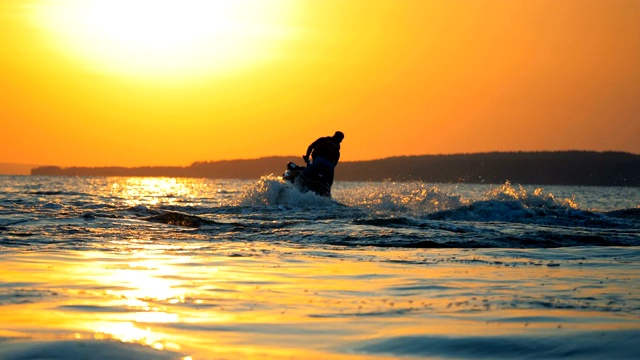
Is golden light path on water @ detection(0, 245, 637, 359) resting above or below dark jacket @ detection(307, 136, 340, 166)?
below

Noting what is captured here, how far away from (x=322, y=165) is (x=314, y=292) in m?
18.1

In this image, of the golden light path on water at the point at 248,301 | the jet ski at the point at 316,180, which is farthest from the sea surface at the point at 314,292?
the jet ski at the point at 316,180

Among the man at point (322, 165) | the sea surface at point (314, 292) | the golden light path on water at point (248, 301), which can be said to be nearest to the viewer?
the sea surface at point (314, 292)

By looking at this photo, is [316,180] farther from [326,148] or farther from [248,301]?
[248,301]

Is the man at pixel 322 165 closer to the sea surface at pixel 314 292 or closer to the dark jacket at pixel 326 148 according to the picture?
the dark jacket at pixel 326 148

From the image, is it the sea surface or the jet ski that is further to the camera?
the jet ski

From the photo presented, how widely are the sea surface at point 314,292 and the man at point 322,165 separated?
10.0 metres

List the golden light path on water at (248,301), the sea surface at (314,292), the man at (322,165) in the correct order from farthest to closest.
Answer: the man at (322,165) < the golden light path on water at (248,301) < the sea surface at (314,292)

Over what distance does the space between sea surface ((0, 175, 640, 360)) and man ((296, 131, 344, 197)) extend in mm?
10042

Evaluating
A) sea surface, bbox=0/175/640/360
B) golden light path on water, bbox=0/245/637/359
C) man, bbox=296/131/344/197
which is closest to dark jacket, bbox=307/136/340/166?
man, bbox=296/131/344/197

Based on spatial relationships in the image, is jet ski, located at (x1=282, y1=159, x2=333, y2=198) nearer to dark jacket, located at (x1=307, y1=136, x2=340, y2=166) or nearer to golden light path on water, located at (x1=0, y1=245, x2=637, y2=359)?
dark jacket, located at (x1=307, y1=136, x2=340, y2=166)

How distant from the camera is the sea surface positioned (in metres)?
4.47

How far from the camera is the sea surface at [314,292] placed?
4.47 meters

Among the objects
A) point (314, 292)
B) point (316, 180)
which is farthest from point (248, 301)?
point (316, 180)
